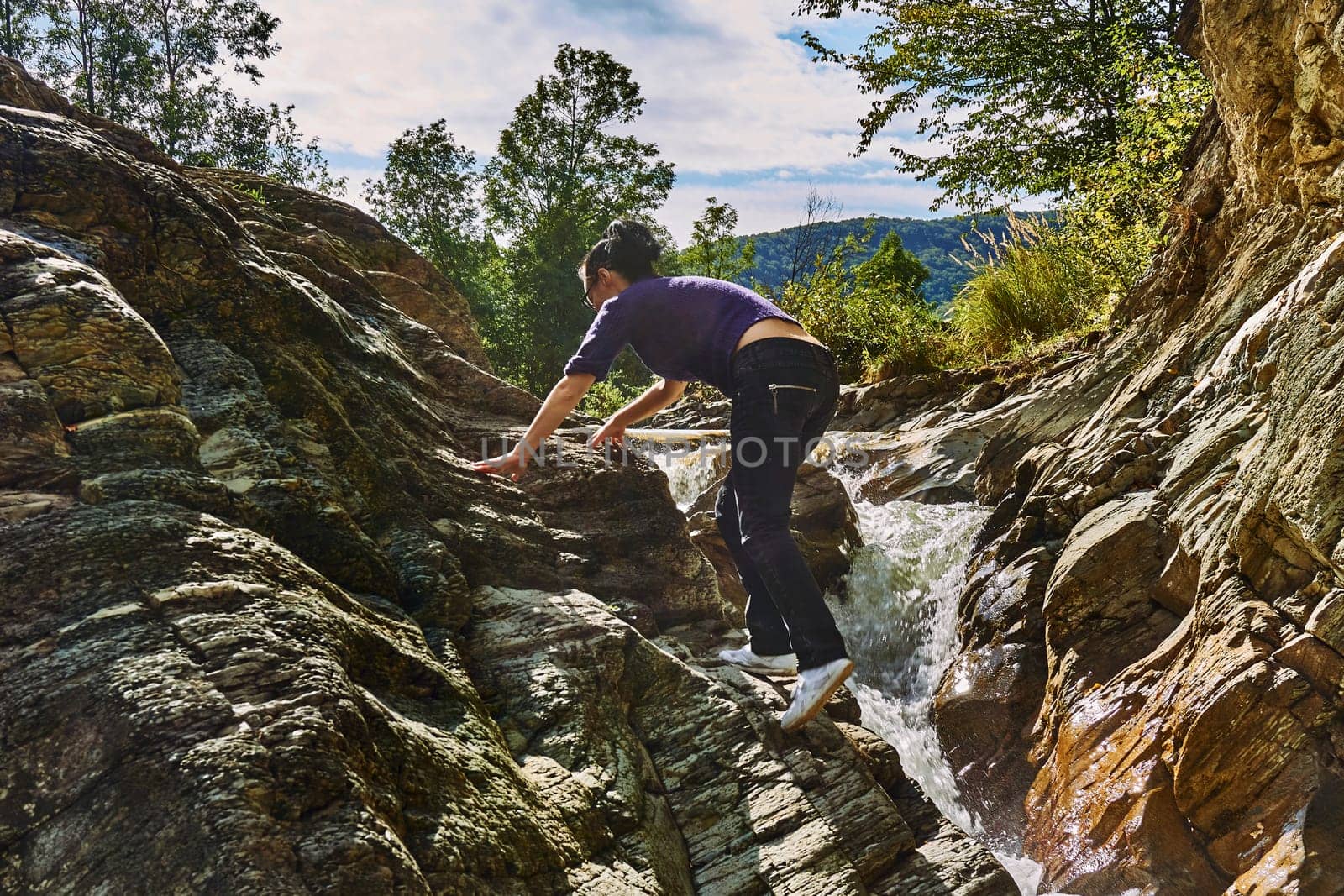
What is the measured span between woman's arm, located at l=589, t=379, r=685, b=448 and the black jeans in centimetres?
49

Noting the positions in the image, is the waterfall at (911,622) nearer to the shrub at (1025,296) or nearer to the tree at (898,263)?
the shrub at (1025,296)

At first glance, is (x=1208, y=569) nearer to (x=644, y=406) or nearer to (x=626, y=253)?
(x=644, y=406)

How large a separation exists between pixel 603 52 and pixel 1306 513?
27.5 meters

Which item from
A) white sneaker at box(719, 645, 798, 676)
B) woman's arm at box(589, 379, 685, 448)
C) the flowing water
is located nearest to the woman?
white sneaker at box(719, 645, 798, 676)

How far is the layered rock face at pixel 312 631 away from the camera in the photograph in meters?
1.53

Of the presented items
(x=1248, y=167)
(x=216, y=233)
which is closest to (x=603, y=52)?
(x=1248, y=167)

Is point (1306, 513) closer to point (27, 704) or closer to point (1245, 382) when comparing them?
point (1245, 382)

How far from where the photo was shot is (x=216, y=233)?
3203 mm

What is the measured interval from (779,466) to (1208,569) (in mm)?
2331

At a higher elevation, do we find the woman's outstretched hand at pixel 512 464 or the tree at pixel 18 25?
the tree at pixel 18 25

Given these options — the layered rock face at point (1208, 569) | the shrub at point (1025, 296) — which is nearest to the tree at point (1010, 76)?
the shrub at point (1025, 296)

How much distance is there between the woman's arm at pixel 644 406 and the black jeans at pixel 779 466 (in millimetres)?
492

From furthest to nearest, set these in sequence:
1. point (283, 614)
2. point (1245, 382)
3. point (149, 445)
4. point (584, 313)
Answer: point (584, 313) → point (1245, 382) → point (149, 445) → point (283, 614)

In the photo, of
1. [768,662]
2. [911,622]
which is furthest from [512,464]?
[911,622]
